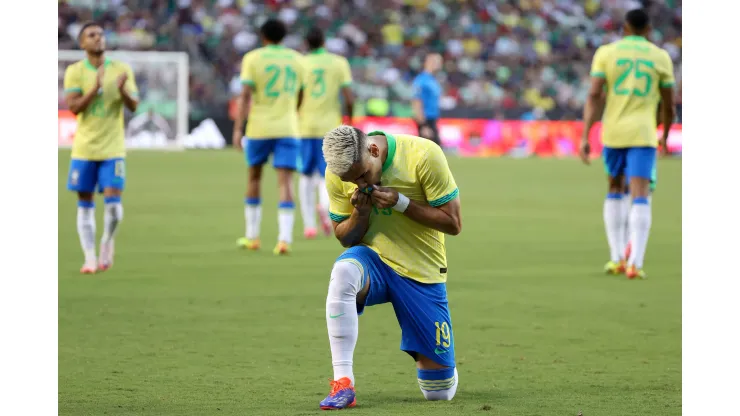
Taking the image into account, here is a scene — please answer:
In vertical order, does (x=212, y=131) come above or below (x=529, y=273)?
above

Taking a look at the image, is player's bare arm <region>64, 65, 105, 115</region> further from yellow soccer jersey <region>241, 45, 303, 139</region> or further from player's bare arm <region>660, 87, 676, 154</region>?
player's bare arm <region>660, 87, 676, 154</region>

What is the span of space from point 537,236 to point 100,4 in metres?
21.0

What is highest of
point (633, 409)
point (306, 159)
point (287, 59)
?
point (287, 59)

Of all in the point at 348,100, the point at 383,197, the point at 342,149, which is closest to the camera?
the point at 342,149

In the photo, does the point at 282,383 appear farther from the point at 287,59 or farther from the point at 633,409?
the point at 287,59

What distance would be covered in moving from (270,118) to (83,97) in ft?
8.70

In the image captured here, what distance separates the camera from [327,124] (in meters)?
13.6

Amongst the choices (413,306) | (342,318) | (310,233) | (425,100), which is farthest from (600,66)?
(425,100)

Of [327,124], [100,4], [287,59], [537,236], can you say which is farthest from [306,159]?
[100,4]

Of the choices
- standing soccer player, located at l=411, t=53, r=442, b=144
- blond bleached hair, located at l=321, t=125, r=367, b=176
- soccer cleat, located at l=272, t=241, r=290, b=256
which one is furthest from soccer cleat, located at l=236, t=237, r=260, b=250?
standing soccer player, located at l=411, t=53, r=442, b=144

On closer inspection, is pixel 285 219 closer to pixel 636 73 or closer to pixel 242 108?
pixel 242 108

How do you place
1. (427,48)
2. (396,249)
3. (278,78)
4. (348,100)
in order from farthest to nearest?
(427,48)
(348,100)
(278,78)
(396,249)

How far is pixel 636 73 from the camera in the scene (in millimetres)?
10250

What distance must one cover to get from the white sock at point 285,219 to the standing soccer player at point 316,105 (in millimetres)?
1506
